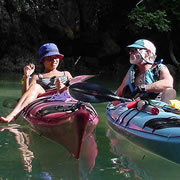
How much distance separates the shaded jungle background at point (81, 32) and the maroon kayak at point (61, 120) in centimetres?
1040

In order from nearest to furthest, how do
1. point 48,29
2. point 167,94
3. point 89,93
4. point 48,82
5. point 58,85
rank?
point 89,93 → point 167,94 → point 58,85 → point 48,82 → point 48,29

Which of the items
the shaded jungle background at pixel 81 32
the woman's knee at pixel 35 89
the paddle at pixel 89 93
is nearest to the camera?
the paddle at pixel 89 93

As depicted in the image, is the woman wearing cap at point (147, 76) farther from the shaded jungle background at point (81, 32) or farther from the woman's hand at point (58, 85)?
the shaded jungle background at point (81, 32)

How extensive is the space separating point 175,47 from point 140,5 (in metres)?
2.96

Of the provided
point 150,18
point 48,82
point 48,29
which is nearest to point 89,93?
point 48,82

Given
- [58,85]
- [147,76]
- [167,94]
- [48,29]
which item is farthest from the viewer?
[48,29]

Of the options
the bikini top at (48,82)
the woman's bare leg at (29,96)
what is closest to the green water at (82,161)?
the woman's bare leg at (29,96)

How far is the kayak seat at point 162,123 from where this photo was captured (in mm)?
2799

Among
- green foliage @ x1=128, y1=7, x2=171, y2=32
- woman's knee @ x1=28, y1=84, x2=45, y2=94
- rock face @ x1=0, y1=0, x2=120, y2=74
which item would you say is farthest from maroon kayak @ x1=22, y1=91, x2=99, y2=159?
rock face @ x1=0, y1=0, x2=120, y2=74

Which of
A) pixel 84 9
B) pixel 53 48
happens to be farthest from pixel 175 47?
pixel 53 48

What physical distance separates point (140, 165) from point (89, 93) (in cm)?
74

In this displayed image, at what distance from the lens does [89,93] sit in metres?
3.19

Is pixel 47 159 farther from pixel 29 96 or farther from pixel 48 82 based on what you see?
pixel 48 82

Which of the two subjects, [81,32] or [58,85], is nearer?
[58,85]
